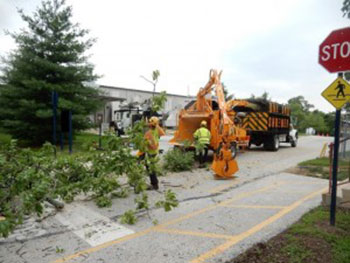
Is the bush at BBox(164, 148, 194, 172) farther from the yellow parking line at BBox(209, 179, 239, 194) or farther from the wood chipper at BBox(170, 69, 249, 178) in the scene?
the yellow parking line at BBox(209, 179, 239, 194)

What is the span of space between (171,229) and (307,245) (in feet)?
6.04

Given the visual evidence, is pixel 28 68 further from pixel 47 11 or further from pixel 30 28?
pixel 47 11

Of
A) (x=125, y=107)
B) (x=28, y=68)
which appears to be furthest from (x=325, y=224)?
(x=125, y=107)

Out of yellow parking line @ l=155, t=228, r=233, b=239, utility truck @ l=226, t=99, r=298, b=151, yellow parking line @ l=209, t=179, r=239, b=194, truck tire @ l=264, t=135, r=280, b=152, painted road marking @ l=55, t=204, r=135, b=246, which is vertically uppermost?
utility truck @ l=226, t=99, r=298, b=151

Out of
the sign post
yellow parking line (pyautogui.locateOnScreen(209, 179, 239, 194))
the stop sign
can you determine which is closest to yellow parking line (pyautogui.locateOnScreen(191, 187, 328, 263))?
the sign post

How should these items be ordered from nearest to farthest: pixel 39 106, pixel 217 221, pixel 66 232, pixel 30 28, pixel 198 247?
1. pixel 198 247
2. pixel 66 232
3. pixel 217 221
4. pixel 39 106
5. pixel 30 28

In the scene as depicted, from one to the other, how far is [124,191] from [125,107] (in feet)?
60.2

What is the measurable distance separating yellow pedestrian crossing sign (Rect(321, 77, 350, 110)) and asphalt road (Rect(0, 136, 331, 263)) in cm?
194

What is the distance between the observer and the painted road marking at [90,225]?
13.3 feet

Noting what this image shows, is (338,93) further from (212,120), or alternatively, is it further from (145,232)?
(212,120)

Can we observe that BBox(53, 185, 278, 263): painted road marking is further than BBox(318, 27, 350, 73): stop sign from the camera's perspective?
No

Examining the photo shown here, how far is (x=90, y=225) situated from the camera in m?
4.49

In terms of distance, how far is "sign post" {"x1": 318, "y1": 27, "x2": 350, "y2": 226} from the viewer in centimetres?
407

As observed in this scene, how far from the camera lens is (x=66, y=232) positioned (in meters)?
4.21
